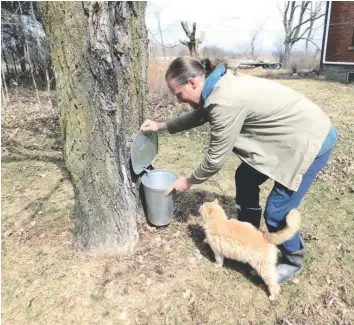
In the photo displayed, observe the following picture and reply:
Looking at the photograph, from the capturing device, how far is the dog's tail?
90.8 inches

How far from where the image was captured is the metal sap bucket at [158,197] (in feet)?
9.72

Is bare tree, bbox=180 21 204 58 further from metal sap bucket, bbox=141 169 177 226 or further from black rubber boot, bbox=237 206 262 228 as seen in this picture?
black rubber boot, bbox=237 206 262 228

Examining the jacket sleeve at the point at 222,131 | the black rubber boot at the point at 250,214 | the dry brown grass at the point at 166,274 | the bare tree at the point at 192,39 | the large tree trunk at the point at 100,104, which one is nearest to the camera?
the jacket sleeve at the point at 222,131

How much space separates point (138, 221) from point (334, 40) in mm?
16254

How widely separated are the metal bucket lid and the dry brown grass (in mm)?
678

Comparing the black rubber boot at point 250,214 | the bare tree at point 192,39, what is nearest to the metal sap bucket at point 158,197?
the black rubber boot at point 250,214

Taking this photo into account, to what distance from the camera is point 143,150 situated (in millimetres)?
3078

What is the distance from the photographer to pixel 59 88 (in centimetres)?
249

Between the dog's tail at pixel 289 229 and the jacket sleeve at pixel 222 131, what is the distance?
64 cm

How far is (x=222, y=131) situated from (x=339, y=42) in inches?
641

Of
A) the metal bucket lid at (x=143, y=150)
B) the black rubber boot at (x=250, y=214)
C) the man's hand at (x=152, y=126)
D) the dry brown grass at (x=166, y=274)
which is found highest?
the man's hand at (x=152, y=126)

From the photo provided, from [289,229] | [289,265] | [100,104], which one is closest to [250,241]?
[289,229]

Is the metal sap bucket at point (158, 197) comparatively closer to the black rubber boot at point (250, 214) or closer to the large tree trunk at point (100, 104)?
the large tree trunk at point (100, 104)

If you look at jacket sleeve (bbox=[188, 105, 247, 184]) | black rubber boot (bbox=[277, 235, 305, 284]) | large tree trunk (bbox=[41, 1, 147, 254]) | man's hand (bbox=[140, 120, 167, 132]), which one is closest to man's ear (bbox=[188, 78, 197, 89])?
jacket sleeve (bbox=[188, 105, 247, 184])
